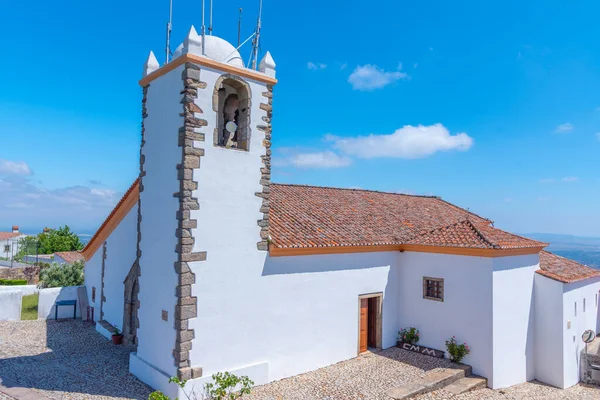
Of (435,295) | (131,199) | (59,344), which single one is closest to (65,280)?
(59,344)

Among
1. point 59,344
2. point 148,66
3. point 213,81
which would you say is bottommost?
point 59,344

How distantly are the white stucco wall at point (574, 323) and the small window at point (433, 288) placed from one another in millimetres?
3658

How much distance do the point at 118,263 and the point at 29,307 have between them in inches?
276

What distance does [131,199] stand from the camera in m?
14.7

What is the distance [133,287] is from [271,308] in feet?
18.9

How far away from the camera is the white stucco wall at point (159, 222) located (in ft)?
31.7

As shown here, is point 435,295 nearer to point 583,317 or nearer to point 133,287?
point 583,317

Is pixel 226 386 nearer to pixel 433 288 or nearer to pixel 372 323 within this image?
pixel 372 323

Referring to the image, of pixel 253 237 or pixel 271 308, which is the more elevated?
pixel 253 237

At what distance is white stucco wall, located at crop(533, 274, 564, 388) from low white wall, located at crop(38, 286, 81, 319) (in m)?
18.3

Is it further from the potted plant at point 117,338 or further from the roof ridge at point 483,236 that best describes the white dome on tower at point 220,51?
the potted plant at point 117,338

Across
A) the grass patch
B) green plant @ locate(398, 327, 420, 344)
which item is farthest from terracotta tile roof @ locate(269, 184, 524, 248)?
the grass patch

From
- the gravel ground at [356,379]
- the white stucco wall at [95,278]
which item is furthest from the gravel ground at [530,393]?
the white stucco wall at [95,278]

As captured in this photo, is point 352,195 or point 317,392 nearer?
point 317,392
